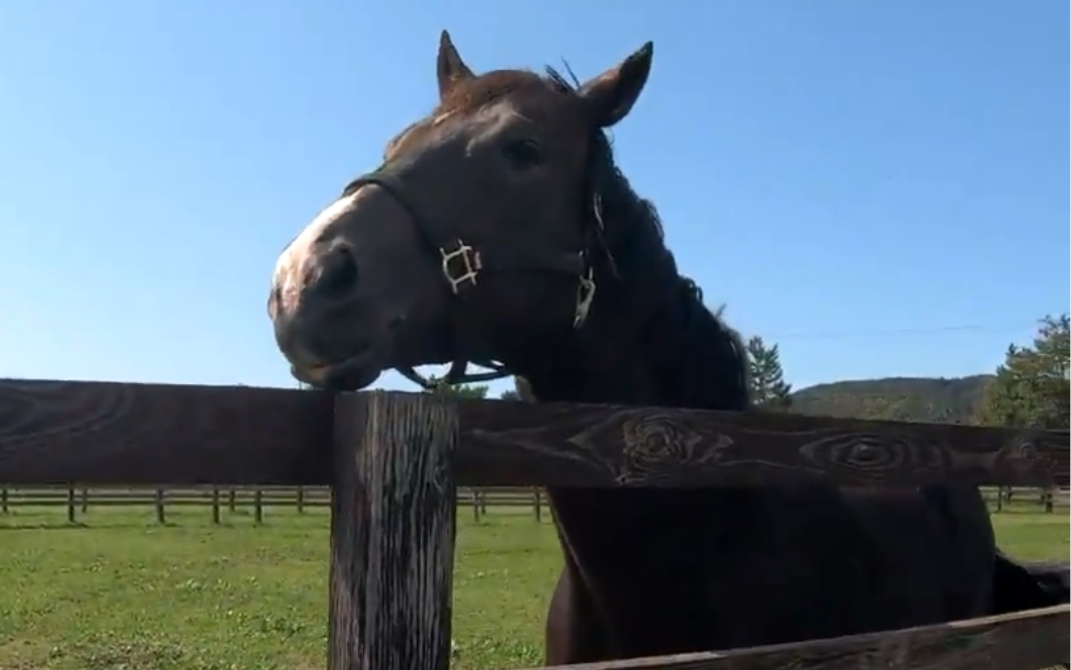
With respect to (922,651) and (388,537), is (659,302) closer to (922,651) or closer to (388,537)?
(922,651)

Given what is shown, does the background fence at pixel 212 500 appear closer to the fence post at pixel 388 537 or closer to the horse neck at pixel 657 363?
the horse neck at pixel 657 363

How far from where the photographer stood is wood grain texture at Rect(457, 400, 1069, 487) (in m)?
2.12

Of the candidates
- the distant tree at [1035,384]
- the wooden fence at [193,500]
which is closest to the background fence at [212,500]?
the wooden fence at [193,500]

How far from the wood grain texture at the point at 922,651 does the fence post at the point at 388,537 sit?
0.33 meters

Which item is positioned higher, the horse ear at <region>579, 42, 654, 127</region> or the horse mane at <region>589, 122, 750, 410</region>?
the horse ear at <region>579, 42, 654, 127</region>

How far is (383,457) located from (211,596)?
11262mm

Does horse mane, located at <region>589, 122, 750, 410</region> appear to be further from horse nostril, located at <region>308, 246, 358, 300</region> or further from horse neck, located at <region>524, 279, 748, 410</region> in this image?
horse nostril, located at <region>308, 246, 358, 300</region>

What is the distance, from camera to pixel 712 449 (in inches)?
95.3

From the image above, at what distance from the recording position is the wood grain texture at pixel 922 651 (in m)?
2.26

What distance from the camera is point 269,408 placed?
6.17 feet

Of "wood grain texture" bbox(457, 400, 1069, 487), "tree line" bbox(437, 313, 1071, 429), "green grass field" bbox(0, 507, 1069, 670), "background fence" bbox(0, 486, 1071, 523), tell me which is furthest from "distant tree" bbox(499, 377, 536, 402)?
"tree line" bbox(437, 313, 1071, 429)

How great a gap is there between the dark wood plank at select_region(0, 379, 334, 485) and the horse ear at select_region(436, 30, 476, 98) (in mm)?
2045

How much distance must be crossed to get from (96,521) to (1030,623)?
27.0 m

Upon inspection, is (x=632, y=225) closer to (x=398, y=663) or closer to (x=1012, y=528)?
(x=398, y=663)
